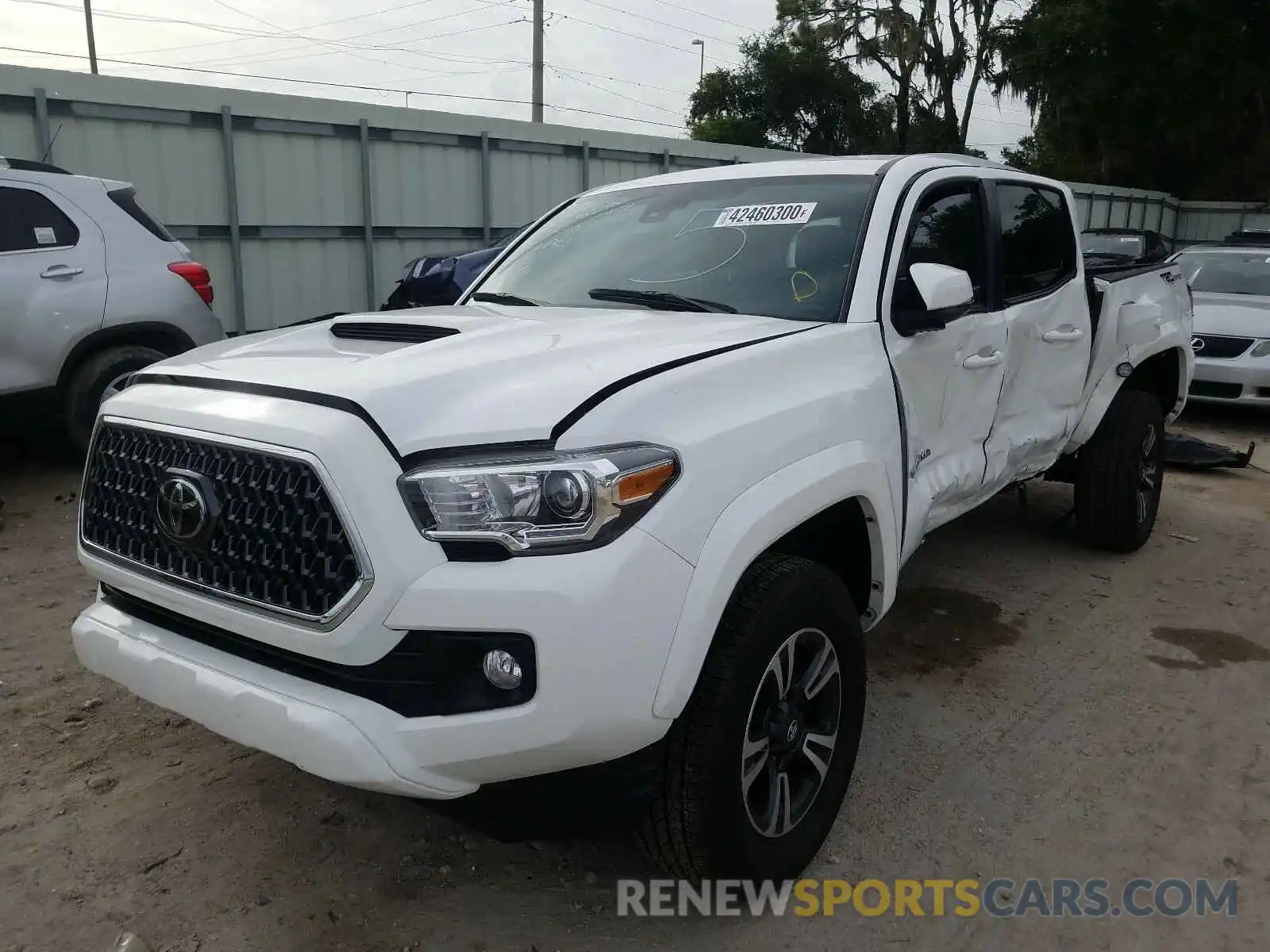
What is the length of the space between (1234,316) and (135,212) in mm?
8559

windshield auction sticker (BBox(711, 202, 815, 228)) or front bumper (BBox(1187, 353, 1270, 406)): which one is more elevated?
windshield auction sticker (BBox(711, 202, 815, 228))

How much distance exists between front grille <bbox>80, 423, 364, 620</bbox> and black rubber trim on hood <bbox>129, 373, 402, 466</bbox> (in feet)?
0.46

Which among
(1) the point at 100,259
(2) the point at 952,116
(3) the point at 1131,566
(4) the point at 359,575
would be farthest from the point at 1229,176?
(4) the point at 359,575

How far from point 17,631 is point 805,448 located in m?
3.35

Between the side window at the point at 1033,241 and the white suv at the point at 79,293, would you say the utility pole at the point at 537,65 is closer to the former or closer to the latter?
the white suv at the point at 79,293

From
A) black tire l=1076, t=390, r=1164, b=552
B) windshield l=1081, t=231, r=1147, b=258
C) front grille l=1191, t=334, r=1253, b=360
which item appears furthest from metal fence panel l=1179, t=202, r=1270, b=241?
black tire l=1076, t=390, r=1164, b=552

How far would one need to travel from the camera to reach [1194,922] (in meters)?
2.51

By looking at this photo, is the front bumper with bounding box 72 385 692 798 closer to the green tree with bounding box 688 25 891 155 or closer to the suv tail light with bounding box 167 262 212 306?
the suv tail light with bounding box 167 262 212 306

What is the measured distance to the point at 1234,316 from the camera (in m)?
8.83

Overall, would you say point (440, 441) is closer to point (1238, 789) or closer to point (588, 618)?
point (588, 618)

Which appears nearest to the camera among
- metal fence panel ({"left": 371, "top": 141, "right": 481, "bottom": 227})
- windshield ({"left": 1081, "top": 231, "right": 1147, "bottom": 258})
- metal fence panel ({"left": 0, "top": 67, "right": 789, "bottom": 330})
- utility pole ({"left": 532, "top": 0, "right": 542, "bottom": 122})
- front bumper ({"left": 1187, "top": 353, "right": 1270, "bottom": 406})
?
metal fence panel ({"left": 0, "top": 67, "right": 789, "bottom": 330})

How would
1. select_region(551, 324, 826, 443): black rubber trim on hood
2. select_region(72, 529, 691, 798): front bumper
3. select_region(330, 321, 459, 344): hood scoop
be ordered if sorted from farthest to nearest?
select_region(330, 321, 459, 344): hood scoop
select_region(551, 324, 826, 443): black rubber trim on hood
select_region(72, 529, 691, 798): front bumper

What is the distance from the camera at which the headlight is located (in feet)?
6.54

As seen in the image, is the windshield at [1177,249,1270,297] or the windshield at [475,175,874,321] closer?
the windshield at [475,175,874,321]
